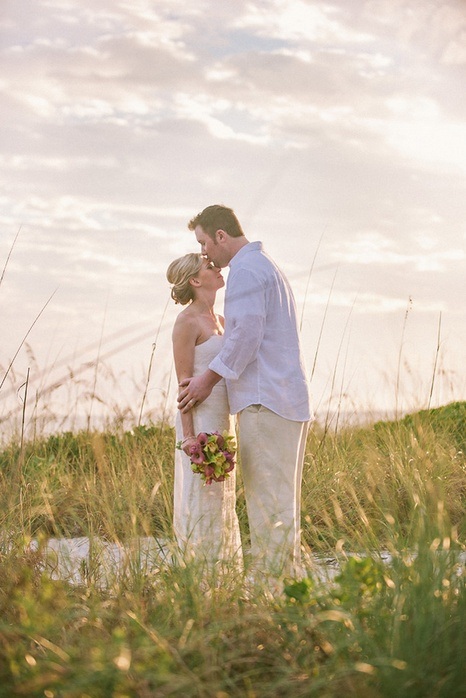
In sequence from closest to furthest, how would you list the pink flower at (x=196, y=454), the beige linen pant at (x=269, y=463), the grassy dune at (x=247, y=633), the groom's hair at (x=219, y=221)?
the grassy dune at (x=247, y=633), the beige linen pant at (x=269, y=463), the pink flower at (x=196, y=454), the groom's hair at (x=219, y=221)

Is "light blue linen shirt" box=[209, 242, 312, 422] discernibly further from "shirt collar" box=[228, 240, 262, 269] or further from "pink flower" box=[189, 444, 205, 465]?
"pink flower" box=[189, 444, 205, 465]

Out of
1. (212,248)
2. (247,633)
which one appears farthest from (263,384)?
(247,633)

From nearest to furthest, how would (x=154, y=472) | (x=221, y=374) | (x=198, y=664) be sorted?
(x=198, y=664) < (x=221, y=374) < (x=154, y=472)

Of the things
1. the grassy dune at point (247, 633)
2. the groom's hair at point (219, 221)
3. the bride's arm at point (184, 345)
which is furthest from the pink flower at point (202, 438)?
the groom's hair at point (219, 221)

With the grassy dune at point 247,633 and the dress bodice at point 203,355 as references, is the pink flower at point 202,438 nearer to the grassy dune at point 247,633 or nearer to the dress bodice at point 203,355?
the dress bodice at point 203,355

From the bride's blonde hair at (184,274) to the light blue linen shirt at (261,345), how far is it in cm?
42

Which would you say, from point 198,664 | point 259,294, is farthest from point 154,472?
point 198,664

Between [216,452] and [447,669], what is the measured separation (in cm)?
209

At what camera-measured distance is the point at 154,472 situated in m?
6.54

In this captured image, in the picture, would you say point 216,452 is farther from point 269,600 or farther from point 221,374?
point 269,600

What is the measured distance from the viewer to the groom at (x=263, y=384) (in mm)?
4137

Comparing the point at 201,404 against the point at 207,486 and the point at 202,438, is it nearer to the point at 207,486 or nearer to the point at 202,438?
the point at 202,438

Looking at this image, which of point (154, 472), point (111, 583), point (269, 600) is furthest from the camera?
point (154, 472)

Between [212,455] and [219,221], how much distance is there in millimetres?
1300
